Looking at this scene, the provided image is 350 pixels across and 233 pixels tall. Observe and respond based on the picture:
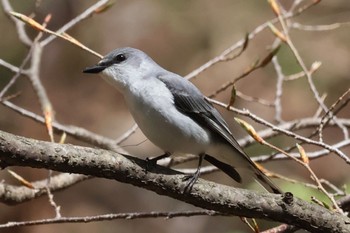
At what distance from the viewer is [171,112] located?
8.90 ft

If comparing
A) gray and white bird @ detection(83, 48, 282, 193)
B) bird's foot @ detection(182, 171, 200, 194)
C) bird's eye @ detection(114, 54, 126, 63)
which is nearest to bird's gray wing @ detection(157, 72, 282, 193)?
gray and white bird @ detection(83, 48, 282, 193)

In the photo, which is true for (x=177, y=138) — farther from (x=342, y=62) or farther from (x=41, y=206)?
(x=342, y=62)

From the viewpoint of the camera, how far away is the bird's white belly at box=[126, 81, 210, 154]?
2.64m

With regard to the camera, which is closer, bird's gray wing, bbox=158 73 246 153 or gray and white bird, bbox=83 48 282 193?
gray and white bird, bbox=83 48 282 193

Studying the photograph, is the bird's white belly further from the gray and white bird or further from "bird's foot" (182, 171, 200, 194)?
"bird's foot" (182, 171, 200, 194)

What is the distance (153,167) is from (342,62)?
4.93 meters

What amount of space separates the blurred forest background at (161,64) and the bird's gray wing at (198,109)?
9.47ft

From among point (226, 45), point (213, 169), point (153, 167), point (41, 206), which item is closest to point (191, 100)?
point (213, 169)

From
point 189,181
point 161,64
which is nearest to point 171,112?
point 189,181

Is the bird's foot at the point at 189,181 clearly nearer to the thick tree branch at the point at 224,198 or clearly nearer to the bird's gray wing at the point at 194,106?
the thick tree branch at the point at 224,198

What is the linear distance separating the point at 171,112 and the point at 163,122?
80mm

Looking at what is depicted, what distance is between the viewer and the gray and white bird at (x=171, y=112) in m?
2.66

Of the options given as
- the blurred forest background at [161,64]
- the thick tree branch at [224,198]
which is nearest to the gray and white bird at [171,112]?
the thick tree branch at [224,198]

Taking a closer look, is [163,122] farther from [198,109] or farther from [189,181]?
[189,181]
